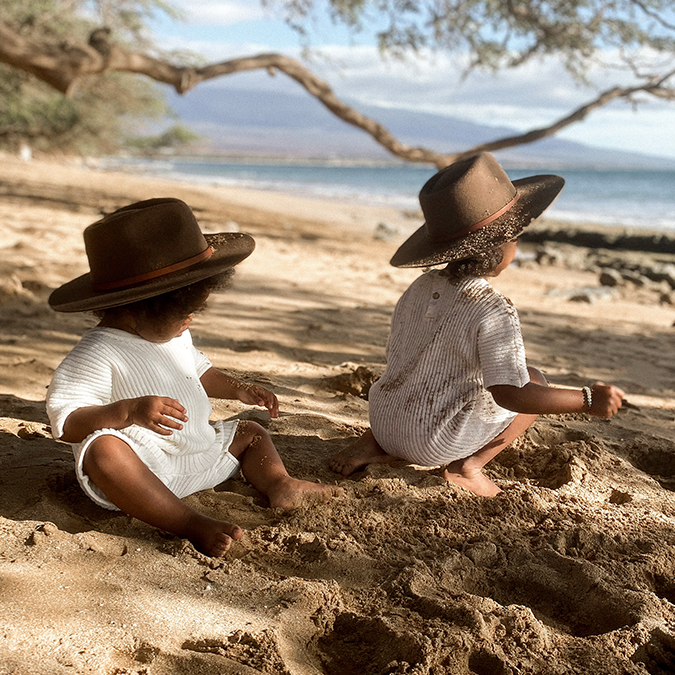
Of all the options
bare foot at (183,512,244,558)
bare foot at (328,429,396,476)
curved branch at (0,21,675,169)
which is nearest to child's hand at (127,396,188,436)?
bare foot at (183,512,244,558)

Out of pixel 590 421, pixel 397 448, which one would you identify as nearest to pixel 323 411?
pixel 397 448

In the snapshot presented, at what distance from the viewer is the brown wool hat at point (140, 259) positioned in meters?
2.18

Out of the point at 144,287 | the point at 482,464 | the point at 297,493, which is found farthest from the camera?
the point at 482,464

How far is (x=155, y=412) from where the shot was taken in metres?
2.04

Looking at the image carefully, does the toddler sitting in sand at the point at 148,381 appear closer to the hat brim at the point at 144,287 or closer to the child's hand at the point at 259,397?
the hat brim at the point at 144,287

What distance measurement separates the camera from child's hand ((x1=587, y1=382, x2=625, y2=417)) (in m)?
2.34

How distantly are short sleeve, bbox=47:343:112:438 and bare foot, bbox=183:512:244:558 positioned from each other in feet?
1.50

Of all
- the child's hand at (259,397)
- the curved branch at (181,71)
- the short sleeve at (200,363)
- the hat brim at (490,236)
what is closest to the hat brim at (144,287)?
the short sleeve at (200,363)

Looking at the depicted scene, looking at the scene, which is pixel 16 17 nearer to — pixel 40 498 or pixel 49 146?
pixel 40 498

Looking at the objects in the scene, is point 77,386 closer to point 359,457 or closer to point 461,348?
point 359,457

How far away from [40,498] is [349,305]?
3902mm

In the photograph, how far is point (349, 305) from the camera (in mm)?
5988

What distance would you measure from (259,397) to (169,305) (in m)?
0.50

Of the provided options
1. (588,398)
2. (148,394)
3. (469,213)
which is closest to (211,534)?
(148,394)
